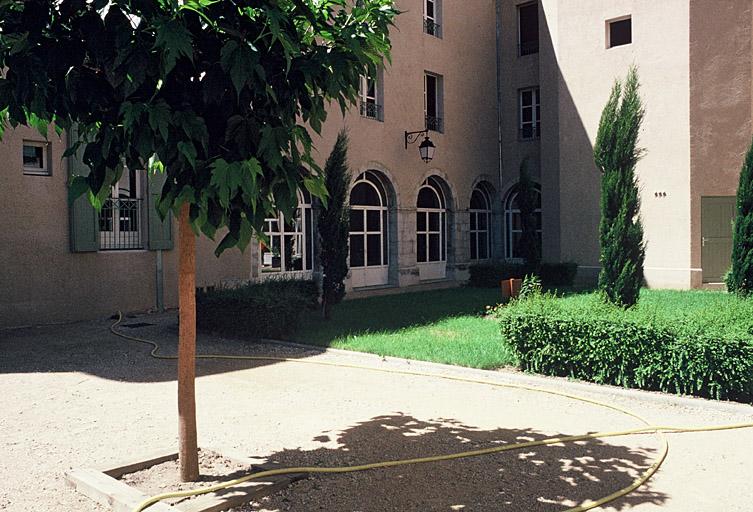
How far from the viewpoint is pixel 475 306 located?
45.3ft

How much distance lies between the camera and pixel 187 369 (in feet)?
13.9

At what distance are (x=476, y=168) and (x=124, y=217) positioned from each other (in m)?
11.1

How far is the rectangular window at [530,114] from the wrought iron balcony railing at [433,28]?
3353 millimetres

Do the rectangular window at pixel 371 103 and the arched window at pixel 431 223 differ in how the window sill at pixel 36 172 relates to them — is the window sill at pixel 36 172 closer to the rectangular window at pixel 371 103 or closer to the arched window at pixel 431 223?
the rectangular window at pixel 371 103

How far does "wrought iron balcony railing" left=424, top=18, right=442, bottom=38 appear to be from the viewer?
736 inches

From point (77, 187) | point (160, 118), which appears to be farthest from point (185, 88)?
point (77, 187)

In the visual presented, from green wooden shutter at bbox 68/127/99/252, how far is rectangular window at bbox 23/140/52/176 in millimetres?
429

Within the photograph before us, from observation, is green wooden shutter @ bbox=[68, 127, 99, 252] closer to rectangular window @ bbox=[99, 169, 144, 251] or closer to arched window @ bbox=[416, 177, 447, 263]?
rectangular window @ bbox=[99, 169, 144, 251]

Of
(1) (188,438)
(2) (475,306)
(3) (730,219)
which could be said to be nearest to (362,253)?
(2) (475,306)

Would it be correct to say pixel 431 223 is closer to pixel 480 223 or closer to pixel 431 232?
pixel 431 232

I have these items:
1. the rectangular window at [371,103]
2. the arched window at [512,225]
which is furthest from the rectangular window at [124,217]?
the arched window at [512,225]

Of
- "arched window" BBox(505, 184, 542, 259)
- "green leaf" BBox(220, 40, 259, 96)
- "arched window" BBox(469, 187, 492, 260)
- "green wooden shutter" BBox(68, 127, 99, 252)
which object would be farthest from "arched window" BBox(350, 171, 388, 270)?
"green leaf" BBox(220, 40, 259, 96)

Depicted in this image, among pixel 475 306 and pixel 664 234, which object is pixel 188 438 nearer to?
pixel 475 306

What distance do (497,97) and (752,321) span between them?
50.9ft
